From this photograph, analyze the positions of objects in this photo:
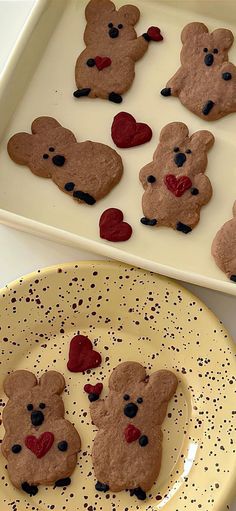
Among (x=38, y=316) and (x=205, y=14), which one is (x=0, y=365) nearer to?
(x=38, y=316)

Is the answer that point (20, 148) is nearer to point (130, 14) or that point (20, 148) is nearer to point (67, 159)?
point (67, 159)

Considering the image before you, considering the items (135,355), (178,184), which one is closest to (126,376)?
(135,355)

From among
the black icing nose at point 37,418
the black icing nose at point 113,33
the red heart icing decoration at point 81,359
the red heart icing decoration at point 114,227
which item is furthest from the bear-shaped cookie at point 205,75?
the black icing nose at point 37,418

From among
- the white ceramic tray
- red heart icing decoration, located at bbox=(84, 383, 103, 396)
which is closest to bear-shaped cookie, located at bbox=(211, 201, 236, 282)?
the white ceramic tray

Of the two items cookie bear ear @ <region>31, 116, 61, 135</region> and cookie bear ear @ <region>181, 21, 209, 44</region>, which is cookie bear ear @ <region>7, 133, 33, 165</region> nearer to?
cookie bear ear @ <region>31, 116, 61, 135</region>

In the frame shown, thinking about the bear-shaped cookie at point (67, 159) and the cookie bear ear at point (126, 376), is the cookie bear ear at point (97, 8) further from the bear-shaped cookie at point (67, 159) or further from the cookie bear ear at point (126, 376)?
the cookie bear ear at point (126, 376)

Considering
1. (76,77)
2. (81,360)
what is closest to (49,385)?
(81,360)
